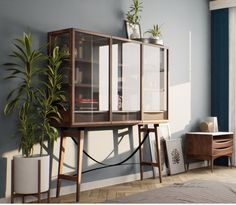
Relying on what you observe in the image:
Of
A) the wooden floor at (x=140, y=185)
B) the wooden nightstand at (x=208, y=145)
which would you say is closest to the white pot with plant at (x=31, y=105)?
the wooden floor at (x=140, y=185)

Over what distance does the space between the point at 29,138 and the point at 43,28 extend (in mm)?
1043

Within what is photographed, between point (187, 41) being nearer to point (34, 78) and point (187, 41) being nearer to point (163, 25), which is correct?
point (163, 25)

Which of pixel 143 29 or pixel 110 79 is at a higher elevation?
pixel 143 29

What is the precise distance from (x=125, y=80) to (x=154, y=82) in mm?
480

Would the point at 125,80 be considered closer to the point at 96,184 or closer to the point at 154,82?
the point at 154,82

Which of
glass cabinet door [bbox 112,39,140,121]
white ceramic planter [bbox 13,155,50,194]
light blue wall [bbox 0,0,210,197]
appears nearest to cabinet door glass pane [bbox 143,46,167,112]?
glass cabinet door [bbox 112,39,140,121]

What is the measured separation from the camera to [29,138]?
10.7 feet

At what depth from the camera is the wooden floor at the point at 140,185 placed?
356 cm

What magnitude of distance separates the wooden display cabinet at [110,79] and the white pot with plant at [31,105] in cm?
13

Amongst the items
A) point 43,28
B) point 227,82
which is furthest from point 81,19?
point 227,82

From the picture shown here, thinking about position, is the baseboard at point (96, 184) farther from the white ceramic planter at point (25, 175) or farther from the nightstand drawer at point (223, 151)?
the nightstand drawer at point (223, 151)

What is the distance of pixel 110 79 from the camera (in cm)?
376

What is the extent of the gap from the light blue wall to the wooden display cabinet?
0.30m

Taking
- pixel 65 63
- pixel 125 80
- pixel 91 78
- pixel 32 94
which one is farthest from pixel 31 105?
pixel 125 80
